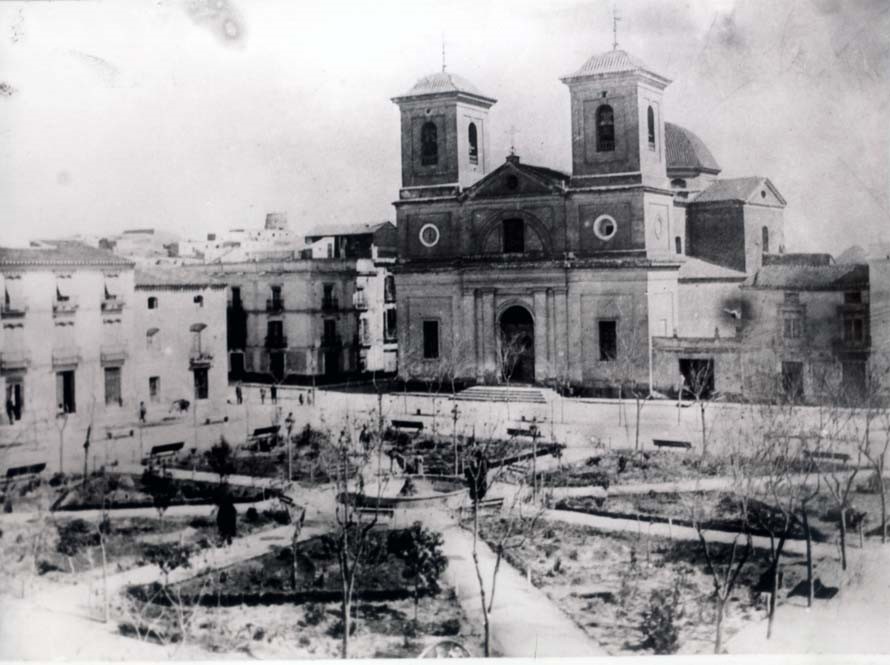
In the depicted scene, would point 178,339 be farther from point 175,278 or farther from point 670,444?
point 670,444

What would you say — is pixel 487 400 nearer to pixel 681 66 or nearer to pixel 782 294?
pixel 782 294

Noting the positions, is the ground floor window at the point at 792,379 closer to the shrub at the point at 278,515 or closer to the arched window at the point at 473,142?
the arched window at the point at 473,142

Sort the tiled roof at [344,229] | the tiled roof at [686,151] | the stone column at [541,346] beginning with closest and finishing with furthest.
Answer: the tiled roof at [344,229] < the tiled roof at [686,151] < the stone column at [541,346]

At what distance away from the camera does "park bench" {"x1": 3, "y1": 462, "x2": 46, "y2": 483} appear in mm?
6453

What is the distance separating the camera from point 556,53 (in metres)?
6.98

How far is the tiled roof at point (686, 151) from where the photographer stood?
24.5 ft

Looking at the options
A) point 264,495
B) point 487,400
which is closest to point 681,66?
point 487,400

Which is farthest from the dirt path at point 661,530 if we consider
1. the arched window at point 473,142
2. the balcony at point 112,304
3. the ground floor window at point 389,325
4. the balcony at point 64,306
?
the balcony at point 64,306

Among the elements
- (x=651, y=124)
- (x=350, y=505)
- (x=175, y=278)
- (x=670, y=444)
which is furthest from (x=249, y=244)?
(x=670, y=444)

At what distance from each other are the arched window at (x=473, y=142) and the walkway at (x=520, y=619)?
3.25m

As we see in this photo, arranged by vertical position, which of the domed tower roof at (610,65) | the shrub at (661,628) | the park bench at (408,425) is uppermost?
the domed tower roof at (610,65)

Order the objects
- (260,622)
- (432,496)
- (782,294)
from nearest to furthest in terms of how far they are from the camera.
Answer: (260,622) → (432,496) → (782,294)

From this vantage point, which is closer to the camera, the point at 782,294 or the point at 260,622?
the point at 260,622

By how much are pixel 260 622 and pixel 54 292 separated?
2.46m
